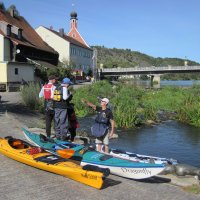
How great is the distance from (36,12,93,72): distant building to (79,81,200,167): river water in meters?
42.4

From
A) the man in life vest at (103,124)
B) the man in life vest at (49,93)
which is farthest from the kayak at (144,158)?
the man in life vest at (49,93)

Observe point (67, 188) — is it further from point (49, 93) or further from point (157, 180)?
point (49, 93)

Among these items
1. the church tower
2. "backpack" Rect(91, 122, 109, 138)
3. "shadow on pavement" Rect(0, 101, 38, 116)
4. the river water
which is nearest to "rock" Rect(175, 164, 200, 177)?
"backpack" Rect(91, 122, 109, 138)

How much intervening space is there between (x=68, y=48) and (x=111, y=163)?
212 feet

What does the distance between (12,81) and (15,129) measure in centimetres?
2374

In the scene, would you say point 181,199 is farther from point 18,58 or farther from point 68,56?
point 68,56

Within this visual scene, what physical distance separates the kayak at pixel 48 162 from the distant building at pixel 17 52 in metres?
26.3

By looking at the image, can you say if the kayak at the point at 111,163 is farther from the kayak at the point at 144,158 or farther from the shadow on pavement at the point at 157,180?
the kayak at the point at 144,158

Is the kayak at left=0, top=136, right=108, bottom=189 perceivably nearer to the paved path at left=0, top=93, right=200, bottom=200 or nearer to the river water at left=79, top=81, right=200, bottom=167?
the paved path at left=0, top=93, right=200, bottom=200

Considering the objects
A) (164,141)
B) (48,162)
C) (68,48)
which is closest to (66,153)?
(48,162)

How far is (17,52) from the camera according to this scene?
151 ft

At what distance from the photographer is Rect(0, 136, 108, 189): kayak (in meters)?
7.08

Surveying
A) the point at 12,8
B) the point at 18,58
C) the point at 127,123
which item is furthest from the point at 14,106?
the point at 12,8

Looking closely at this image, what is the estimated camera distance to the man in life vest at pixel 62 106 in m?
10.3
